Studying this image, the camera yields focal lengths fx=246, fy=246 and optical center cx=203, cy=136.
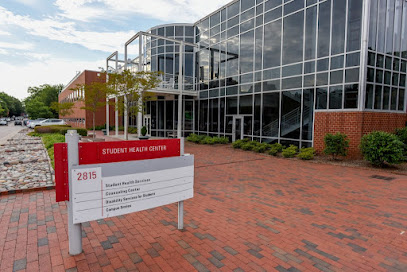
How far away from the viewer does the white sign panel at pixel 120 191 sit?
307 centimetres

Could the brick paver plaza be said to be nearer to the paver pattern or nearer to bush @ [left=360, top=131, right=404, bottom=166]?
the paver pattern

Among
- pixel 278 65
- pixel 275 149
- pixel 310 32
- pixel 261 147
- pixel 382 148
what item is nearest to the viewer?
pixel 382 148

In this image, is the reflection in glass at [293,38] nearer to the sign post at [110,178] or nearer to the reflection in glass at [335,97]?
the reflection in glass at [335,97]

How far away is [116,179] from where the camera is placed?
3266 millimetres

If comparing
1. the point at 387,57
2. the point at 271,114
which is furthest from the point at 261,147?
the point at 387,57

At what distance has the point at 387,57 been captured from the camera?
39.2 feet

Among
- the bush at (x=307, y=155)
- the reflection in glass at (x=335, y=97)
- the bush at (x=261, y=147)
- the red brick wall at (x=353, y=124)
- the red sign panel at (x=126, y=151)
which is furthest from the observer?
the bush at (x=261, y=147)

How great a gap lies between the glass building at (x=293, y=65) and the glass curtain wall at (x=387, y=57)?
0.15 ft

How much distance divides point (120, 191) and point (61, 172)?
2.48ft

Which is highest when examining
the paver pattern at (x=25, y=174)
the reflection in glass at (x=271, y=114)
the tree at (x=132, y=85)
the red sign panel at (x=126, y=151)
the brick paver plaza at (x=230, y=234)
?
the tree at (x=132, y=85)

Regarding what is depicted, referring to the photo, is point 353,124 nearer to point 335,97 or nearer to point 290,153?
point 335,97

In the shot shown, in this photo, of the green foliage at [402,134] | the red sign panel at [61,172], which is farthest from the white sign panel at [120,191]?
the green foliage at [402,134]

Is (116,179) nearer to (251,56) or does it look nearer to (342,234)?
(342,234)

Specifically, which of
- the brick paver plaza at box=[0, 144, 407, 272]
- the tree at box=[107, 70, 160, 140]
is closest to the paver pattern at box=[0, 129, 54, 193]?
the brick paver plaza at box=[0, 144, 407, 272]
